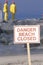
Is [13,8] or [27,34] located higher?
[27,34]

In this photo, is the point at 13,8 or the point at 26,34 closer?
the point at 26,34

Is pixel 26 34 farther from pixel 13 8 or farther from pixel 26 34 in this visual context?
pixel 13 8

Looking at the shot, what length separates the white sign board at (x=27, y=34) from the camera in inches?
311

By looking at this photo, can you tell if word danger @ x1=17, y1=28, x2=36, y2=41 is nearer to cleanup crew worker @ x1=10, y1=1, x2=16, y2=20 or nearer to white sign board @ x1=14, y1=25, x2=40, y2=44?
white sign board @ x1=14, y1=25, x2=40, y2=44

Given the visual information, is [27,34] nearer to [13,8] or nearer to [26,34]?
[26,34]

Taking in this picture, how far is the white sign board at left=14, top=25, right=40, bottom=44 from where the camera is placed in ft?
25.9

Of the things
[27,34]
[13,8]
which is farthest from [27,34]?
[13,8]

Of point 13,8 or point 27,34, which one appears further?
point 13,8

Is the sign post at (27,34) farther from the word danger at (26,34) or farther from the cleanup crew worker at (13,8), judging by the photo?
the cleanup crew worker at (13,8)

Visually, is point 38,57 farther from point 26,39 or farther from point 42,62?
point 26,39

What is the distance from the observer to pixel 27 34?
792 centimetres

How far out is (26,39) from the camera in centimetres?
793

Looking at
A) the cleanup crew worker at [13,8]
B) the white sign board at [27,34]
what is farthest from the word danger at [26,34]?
→ the cleanup crew worker at [13,8]

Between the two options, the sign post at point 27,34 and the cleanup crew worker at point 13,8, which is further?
the cleanup crew worker at point 13,8
